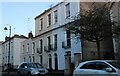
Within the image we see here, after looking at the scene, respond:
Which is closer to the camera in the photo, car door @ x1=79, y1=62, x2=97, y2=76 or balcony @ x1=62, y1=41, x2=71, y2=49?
car door @ x1=79, y1=62, x2=97, y2=76

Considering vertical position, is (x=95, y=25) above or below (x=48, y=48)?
above

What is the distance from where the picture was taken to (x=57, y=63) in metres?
37.1

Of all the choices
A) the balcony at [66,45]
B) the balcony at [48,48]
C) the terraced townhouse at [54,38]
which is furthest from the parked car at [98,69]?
the balcony at [48,48]

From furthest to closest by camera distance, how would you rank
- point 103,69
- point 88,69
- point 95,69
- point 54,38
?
point 54,38 < point 88,69 < point 95,69 < point 103,69

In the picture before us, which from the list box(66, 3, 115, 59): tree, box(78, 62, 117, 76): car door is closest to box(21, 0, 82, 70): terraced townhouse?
box(66, 3, 115, 59): tree

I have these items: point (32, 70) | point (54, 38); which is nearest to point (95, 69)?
point (32, 70)

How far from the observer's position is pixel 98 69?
12.4 meters

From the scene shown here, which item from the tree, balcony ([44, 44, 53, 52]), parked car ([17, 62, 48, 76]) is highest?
the tree

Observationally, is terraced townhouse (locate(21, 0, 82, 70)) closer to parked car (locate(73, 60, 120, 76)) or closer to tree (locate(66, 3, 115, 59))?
tree (locate(66, 3, 115, 59))

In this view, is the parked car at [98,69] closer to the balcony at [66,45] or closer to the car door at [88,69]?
the car door at [88,69]

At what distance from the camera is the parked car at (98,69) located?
37.8 ft

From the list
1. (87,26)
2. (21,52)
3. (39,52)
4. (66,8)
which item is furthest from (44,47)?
(87,26)

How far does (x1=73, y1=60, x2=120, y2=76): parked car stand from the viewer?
11.5m

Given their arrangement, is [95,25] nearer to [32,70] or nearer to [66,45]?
[32,70]
